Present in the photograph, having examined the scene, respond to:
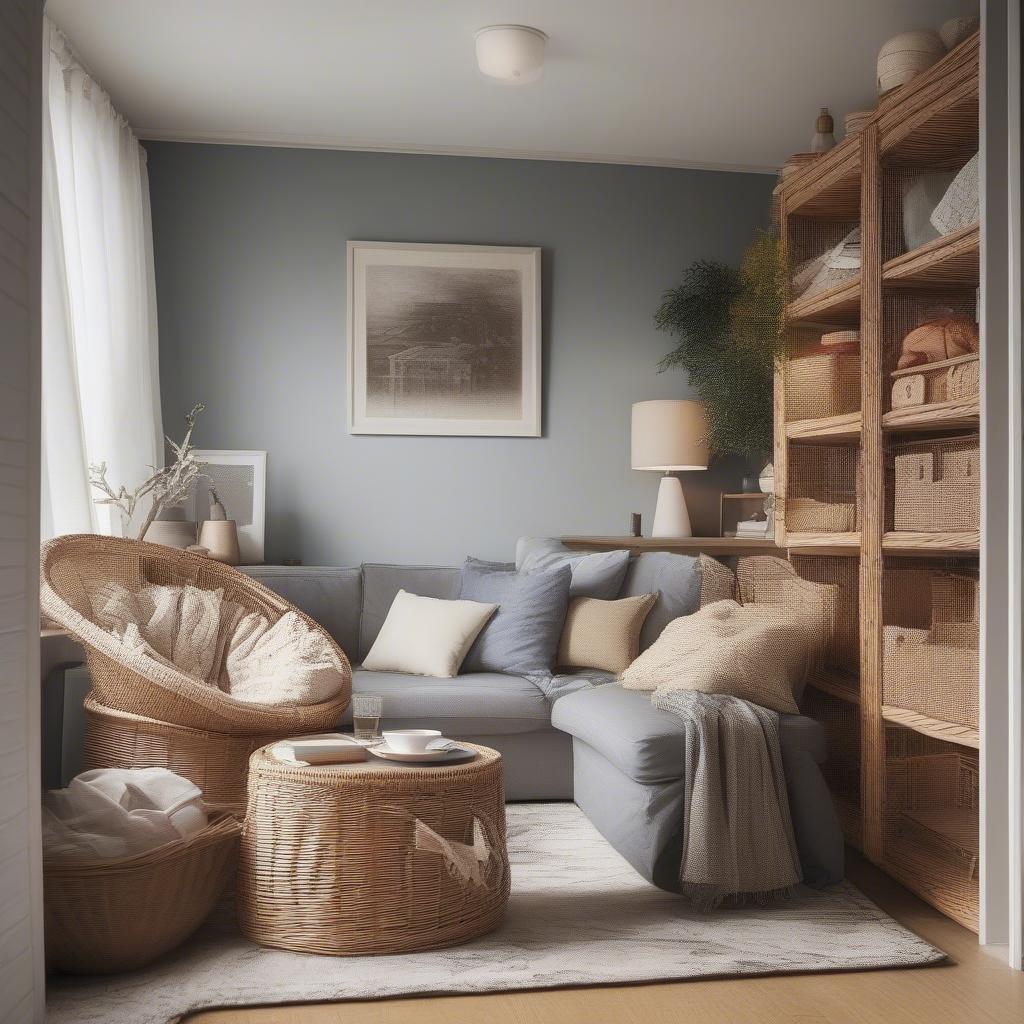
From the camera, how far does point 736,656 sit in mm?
3219

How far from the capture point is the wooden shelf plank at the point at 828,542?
338 cm

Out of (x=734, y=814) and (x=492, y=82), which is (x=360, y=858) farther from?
(x=492, y=82)

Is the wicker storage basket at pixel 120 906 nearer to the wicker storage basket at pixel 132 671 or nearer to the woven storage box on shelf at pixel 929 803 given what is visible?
the wicker storage basket at pixel 132 671

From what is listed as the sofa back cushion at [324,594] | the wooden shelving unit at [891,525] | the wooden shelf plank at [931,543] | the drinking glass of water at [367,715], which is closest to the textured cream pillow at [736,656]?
the wooden shelving unit at [891,525]

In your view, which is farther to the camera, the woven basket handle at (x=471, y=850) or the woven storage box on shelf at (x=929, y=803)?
the woven storage box on shelf at (x=929, y=803)

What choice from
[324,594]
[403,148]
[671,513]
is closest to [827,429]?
[671,513]

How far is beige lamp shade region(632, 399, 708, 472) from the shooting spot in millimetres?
4895

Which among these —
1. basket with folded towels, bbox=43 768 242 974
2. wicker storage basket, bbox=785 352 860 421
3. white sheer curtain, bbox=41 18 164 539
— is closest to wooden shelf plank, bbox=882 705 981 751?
wicker storage basket, bbox=785 352 860 421

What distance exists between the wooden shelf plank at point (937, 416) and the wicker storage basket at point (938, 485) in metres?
0.05

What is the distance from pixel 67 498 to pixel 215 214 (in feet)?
5.92

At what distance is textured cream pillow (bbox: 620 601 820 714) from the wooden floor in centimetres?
89

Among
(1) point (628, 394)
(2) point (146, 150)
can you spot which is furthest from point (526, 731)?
(2) point (146, 150)

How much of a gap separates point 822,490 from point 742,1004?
183 cm

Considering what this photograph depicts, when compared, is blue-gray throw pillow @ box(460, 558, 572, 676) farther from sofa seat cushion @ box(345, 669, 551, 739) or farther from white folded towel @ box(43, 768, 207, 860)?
white folded towel @ box(43, 768, 207, 860)
